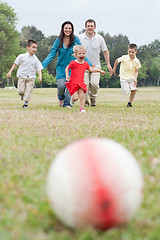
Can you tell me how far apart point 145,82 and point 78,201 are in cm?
10459

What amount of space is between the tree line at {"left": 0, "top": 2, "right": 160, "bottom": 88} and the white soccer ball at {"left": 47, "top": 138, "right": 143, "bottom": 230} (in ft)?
156

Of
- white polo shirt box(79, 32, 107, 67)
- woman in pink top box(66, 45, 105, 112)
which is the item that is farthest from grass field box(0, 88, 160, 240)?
white polo shirt box(79, 32, 107, 67)

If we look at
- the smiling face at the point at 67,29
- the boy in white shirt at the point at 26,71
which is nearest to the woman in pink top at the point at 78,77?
the smiling face at the point at 67,29

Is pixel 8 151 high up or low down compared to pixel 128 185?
down

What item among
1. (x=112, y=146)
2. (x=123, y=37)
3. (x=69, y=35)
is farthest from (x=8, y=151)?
(x=123, y=37)

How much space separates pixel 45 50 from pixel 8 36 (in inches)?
1120

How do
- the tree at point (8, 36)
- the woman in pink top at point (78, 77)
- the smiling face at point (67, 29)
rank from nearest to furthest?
1. the woman in pink top at point (78, 77)
2. the smiling face at point (67, 29)
3. the tree at point (8, 36)

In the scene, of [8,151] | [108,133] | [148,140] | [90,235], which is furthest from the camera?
[108,133]

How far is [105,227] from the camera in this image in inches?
94.3

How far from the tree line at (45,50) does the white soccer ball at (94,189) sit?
47.6 m

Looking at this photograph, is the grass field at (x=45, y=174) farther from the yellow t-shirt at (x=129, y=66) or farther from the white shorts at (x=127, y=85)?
the yellow t-shirt at (x=129, y=66)

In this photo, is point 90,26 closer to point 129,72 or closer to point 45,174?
point 129,72

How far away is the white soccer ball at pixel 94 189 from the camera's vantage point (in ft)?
7.59

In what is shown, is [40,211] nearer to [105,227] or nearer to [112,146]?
[105,227]
